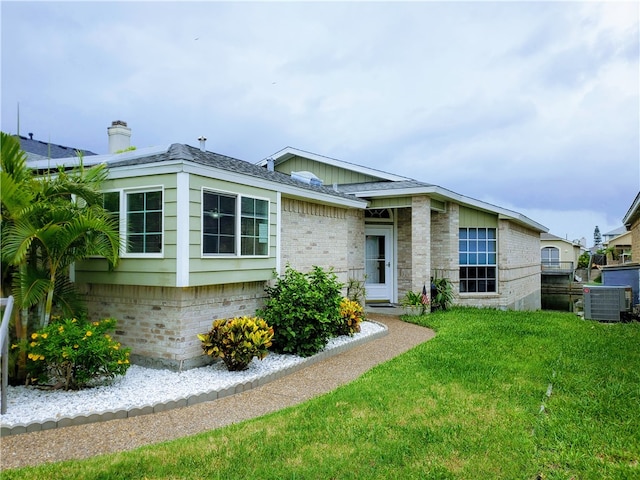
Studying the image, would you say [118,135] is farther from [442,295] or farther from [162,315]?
[442,295]

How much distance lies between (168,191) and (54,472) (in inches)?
155

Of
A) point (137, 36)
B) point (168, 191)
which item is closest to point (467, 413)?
point (168, 191)

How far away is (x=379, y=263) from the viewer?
14.3 m

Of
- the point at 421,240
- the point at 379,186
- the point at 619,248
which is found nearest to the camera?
the point at 421,240

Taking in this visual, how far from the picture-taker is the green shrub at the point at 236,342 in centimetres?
651

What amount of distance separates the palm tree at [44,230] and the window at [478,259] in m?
11.0

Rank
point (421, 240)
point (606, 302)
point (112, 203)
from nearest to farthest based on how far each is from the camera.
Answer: point (112, 203) → point (606, 302) → point (421, 240)

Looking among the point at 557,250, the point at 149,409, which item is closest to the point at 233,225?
the point at 149,409

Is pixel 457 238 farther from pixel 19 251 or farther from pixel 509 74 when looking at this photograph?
pixel 19 251

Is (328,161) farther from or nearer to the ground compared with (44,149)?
farther from the ground

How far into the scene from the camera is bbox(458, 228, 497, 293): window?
14289mm

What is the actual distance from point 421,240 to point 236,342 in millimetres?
7384

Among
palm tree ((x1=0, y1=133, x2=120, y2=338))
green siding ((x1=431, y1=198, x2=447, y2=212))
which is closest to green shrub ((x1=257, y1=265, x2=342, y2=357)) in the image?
palm tree ((x1=0, y1=133, x2=120, y2=338))

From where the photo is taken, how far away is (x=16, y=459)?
12.9 ft
